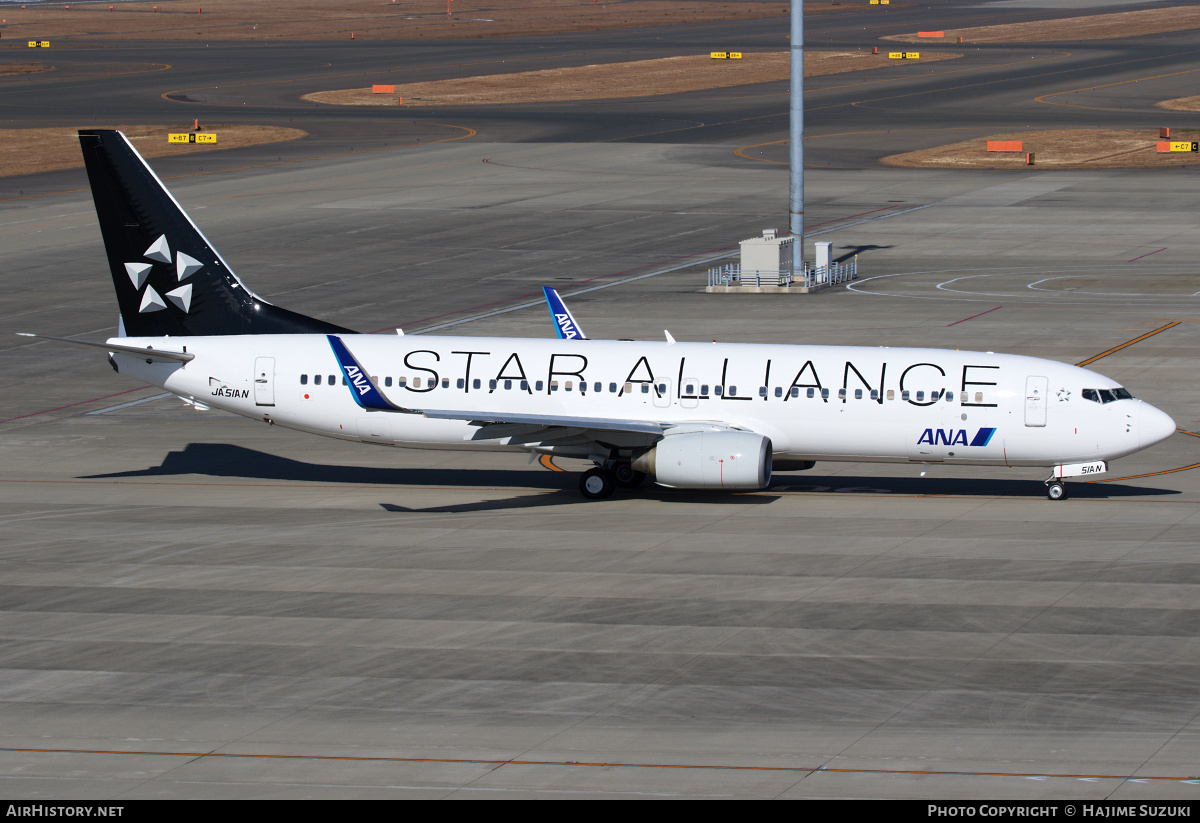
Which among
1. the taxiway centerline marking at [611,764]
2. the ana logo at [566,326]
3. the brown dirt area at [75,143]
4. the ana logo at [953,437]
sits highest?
the brown dirt area at [75,143]

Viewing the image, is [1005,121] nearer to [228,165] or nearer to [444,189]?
[444,189]

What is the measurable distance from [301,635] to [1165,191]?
88670 millimetres

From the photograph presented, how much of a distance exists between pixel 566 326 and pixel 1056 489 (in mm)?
15595

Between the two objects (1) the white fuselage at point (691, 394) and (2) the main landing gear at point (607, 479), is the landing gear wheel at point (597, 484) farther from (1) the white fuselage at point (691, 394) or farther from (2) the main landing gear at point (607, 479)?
(1) the white fuselage at point (691, 394)

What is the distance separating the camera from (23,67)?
193 metres

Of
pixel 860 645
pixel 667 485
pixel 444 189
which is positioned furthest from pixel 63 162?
pixel 860 645

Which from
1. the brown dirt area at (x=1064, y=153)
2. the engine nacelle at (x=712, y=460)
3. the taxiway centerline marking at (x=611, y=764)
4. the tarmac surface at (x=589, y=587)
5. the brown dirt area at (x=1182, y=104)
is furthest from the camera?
the brown dirt area at (x=1182, y=104)

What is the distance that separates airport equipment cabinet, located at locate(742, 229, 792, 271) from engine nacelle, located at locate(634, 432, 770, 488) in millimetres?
37656

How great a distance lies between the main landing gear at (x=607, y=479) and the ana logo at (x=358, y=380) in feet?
22.5

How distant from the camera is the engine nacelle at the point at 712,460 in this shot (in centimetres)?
4072

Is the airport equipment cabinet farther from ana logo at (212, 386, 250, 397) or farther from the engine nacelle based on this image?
ana logo at (212, 386, 250, 397)

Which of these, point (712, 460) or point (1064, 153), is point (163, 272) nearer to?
point (712, 460)

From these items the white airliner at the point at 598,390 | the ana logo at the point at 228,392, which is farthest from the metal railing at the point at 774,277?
the ana logo at the point at 228,392
